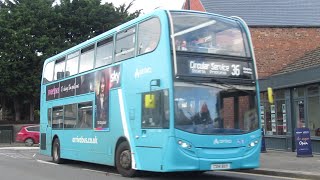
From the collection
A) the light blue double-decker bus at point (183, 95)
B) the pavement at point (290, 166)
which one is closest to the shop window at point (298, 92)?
the pavement at point (290, 166)

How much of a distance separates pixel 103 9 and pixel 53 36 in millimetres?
4798

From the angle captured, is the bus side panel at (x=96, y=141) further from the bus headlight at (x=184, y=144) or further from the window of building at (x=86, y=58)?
the bus headlight at (x=184, y=144)

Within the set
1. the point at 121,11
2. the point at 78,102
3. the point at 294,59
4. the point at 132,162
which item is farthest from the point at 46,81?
the point at 121,11

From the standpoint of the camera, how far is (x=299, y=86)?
20031 millimetres

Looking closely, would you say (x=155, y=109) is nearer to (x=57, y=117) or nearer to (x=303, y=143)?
(x=57, y=117)

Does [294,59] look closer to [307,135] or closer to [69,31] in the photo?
[307,135]

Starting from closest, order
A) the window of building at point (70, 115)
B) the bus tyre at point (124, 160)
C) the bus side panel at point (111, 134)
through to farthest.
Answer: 1. the bus tyre at point (124, 160)
2. the bus side panel at point (111, 134)
3. the window of building at point (70, 115)

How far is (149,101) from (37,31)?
29.1m

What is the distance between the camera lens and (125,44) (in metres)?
13.9

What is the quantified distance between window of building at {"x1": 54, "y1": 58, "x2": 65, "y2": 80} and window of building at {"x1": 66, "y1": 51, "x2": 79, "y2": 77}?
0.55 m

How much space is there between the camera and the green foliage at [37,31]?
37594 millimetres

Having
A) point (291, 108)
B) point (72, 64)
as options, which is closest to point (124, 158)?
point (72, 64)

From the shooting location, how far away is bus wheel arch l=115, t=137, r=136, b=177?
13.2 metres

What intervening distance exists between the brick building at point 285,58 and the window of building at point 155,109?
8.82m
